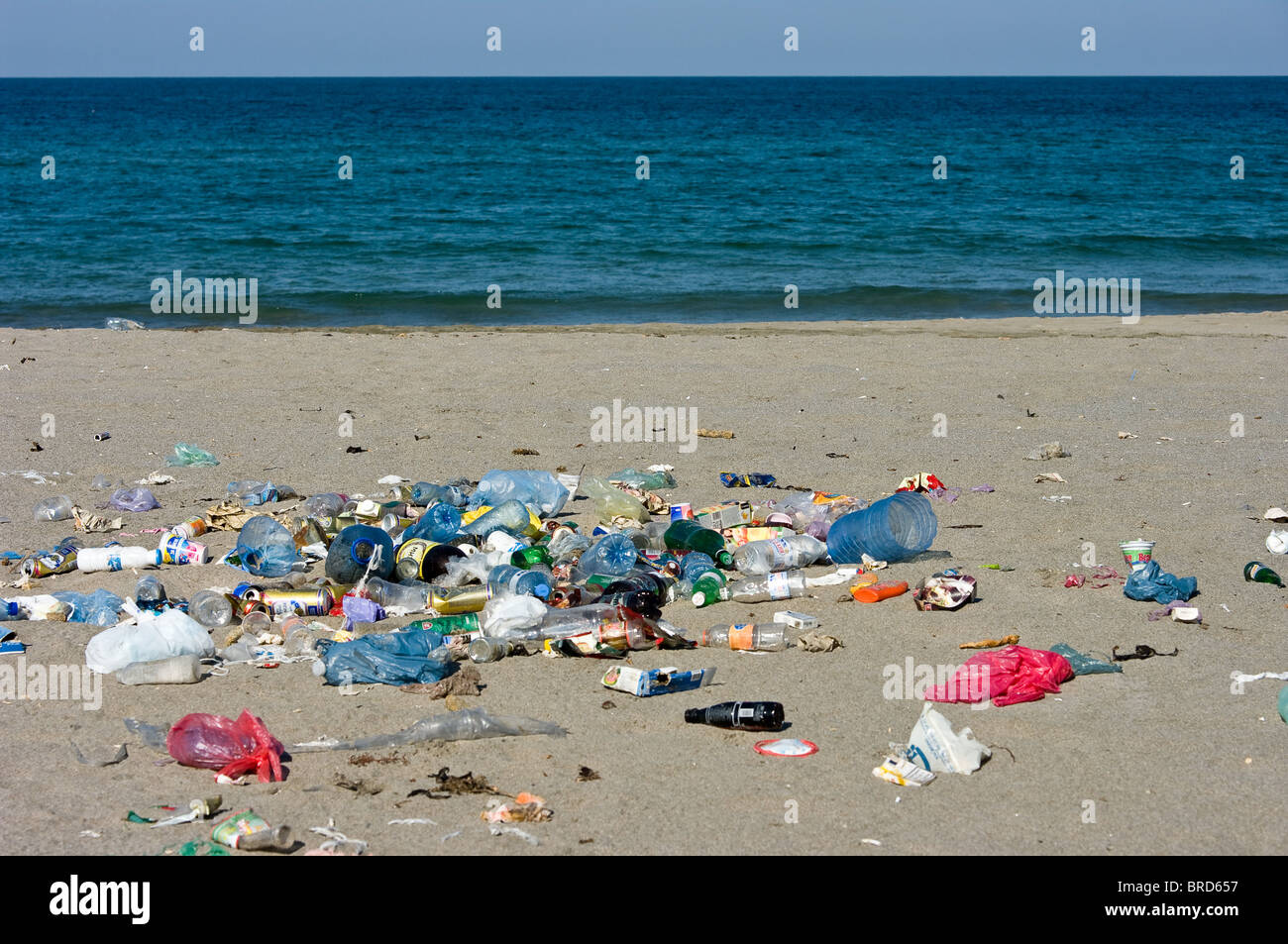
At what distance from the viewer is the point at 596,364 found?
1095 cm

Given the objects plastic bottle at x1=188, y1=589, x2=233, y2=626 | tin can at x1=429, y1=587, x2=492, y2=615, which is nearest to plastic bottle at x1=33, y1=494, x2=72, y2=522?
plastic bottle at x1=188, y1=589, x2=233, y2=626

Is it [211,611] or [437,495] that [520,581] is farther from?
[437,495]

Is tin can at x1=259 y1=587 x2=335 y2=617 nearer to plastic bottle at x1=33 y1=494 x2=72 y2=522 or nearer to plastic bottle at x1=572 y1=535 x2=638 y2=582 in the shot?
plastic bottle at x1=572 y1=535 x2=638 y2=582

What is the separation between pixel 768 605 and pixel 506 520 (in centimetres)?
155

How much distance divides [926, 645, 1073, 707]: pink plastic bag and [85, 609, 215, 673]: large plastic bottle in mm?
3001

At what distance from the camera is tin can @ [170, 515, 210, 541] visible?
589 cm

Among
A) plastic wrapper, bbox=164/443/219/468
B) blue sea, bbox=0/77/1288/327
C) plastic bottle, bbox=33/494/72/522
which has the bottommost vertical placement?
plastic bottle, bbox=33/494/72/522

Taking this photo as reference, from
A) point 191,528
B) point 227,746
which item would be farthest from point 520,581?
point 191,528

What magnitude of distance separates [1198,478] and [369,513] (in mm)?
5181

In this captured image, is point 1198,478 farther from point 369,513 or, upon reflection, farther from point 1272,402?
point 369,513

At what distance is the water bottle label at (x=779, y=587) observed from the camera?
210 inches

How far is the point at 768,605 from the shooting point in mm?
5277

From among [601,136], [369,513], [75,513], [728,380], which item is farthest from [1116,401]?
[601,136]
